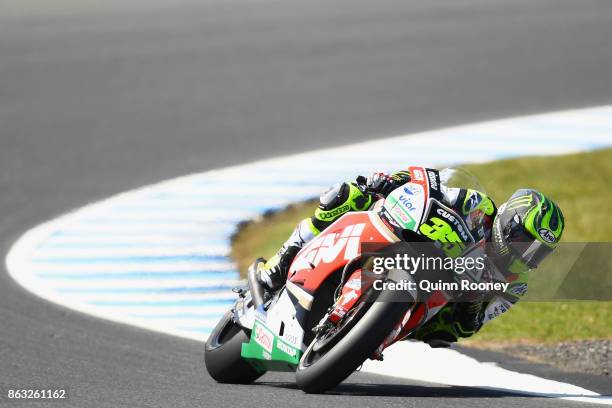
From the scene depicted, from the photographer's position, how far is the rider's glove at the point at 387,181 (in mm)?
6691

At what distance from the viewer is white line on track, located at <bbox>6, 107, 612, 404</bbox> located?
8.38 metres

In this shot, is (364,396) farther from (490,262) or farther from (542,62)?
(542,62)

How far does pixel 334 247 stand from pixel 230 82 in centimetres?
1125

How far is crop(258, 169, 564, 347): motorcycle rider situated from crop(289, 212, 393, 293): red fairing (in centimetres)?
16

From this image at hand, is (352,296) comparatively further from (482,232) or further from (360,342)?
(482,232)

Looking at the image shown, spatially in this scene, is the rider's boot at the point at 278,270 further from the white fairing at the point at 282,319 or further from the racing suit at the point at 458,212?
the white fairing at the point at 282,319

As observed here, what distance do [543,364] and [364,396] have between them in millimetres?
2021

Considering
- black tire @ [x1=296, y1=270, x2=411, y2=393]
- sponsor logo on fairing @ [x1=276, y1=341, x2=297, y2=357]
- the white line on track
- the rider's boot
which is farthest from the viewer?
the white line on track

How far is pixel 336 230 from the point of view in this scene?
6617mm

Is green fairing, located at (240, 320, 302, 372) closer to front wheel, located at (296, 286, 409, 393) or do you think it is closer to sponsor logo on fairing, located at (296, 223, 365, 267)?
front wheel, located at (296, 286, 409, 393)

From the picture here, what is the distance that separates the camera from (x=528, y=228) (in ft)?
20.7

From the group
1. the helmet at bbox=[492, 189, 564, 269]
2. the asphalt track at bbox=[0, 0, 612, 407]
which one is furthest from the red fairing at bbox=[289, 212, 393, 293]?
the asphalt track at bbox=[0, 0, 612, 407]

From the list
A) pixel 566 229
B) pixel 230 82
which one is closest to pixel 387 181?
pixel 566 229

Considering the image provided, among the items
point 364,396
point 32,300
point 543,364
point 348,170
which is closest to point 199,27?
point 348,170
